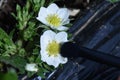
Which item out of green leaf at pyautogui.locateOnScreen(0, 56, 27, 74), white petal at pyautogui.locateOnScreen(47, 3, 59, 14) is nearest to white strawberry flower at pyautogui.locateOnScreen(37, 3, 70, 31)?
white petal at pyautogui.locateOnScreen(47, 3, 59, 14)

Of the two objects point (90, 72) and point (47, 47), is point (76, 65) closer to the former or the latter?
point (90, 72)

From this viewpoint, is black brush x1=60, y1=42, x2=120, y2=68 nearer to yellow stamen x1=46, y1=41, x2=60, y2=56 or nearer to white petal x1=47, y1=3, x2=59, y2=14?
yellow stamen x1=46, y1=41, x2=60, y2=56

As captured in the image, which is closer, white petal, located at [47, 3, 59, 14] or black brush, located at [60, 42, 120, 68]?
black brush, located at [60, 42, 120, 68]

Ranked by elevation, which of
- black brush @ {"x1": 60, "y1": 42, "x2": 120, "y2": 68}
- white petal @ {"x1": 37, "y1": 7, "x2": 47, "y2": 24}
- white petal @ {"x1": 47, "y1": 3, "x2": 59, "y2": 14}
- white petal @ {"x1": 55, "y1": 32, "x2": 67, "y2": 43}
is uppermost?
white petal @ {"x1": 47, "y1": 3, "x2": 59, "y2": 14}

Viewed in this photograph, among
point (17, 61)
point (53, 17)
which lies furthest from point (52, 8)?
point (17, 61)

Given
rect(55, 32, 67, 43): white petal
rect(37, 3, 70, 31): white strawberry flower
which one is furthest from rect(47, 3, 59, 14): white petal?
rect(55, 32, 67, 43): white petal

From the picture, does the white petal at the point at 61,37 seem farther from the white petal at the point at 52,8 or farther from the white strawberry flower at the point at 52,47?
the white petal at the point at 52,8

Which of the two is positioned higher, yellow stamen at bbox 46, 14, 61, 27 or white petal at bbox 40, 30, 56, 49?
yellow stamen at bbox 46, 14, 61, 27

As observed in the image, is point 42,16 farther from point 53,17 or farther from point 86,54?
point 86,54
